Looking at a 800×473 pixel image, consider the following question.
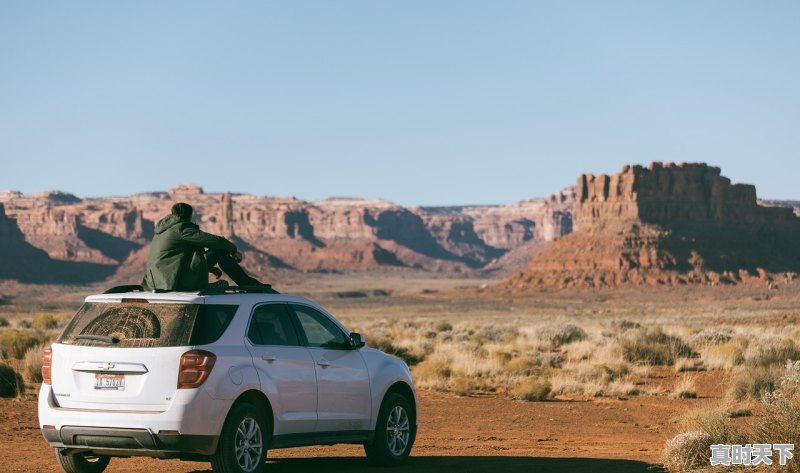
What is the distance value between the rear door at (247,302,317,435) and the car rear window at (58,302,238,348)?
391 mm

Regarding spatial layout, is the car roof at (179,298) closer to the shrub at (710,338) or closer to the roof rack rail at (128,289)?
the roof rack rail at (128,289)

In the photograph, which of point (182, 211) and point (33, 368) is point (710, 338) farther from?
point (182, 211)

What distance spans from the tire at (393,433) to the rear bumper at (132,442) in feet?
7.58

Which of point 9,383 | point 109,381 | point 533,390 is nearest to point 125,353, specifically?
point 109,381

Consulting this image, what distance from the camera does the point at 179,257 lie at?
10.3 metres

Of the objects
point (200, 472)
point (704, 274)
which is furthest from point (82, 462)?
point (704, 274)

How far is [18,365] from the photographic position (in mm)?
22922

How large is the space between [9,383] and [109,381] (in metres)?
10.1

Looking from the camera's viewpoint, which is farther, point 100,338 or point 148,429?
point 100,338

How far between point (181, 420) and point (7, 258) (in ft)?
534

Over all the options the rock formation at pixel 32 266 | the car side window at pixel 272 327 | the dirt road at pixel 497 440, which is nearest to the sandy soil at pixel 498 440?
the dirt road at pixel 497 440

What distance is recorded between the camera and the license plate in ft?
30.8

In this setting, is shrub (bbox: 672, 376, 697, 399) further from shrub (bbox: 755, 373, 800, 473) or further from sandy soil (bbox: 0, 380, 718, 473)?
shrub (bbox: 755, 373, 800, 473)

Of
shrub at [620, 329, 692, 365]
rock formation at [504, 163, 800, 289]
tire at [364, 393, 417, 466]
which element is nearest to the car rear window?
tire at [364, 393, 417, 466]
